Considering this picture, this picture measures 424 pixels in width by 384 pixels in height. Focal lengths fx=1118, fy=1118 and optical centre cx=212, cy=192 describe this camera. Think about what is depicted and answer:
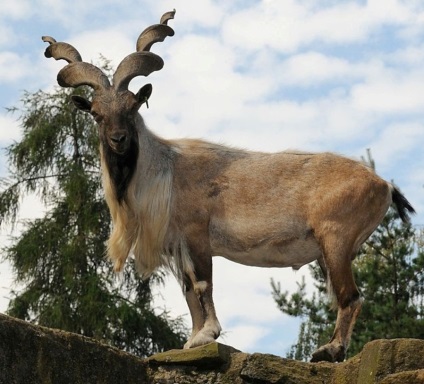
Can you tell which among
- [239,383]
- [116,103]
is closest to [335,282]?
[239,383]

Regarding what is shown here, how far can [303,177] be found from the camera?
923cm

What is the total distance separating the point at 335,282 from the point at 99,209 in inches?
424

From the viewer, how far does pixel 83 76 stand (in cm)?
935

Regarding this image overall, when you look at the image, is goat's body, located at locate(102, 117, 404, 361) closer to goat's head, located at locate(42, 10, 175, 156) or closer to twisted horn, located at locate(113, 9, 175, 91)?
goat's head, located at locate(42, 10, 175, 156)

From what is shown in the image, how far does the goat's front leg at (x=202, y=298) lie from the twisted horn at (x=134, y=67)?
157cm

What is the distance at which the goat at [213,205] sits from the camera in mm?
8938

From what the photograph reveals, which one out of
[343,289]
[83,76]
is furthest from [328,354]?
[83,76]

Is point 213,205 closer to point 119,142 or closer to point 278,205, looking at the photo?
point 278,205

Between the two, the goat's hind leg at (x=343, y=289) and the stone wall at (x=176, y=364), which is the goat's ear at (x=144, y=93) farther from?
the stone wall at (x=176, y=364)

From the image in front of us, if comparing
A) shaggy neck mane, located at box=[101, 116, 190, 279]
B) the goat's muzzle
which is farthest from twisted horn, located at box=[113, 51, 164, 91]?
the goat's muzzle

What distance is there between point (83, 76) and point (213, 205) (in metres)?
1.54

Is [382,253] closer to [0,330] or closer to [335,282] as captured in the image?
[335,282]

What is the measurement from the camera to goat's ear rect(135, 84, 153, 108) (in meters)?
9.13

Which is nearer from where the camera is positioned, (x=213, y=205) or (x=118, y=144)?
(x=118, y=144)
